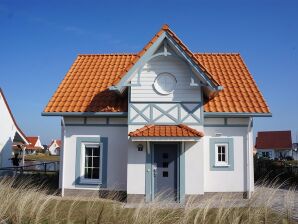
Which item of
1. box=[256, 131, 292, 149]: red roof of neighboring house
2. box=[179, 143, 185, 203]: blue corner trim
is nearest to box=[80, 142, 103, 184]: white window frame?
box=[179, 143, 185, 203]: blue corner trim

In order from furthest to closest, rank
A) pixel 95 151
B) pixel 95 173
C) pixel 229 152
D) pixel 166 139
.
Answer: pixel 95 151 → pixel 95 173 → pixel 229 152 → pixel 166 139

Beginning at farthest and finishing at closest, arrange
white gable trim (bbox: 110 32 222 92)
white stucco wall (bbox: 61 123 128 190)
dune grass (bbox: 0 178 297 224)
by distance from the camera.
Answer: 1. white stucco wall (bbox: 61 123 128 190)
2. white gable trim (bbox: 110 32 222 92)
3. dune grass (bbox: 0 178 297 224)

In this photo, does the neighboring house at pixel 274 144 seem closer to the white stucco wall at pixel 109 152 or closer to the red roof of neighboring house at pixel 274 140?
the red roof of neighboring house at pixel 274 140

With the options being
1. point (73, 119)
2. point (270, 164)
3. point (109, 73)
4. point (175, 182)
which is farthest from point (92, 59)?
point (270, 164)

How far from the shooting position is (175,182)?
14492mm

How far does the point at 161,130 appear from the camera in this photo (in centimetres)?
1416

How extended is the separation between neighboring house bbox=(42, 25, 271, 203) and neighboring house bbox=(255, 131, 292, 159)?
5706 centimetres

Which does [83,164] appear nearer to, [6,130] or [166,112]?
[166,112]

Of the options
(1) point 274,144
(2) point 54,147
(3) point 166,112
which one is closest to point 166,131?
(3) point 166,112

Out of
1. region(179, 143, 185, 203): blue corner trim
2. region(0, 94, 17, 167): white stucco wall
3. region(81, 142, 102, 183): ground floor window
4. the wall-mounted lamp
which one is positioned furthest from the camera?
region(0, 94, 17, 167): white stucco wall

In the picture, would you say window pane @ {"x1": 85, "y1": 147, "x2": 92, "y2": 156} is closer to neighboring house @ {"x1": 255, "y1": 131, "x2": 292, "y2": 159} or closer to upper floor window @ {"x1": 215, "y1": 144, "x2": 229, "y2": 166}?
upper floor window @ {"x1": 215, "y1": 144, "x2": 229, "y2": 166}

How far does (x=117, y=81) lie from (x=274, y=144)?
6207cm

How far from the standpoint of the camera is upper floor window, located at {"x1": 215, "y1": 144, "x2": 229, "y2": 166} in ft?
49.9

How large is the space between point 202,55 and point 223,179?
24.6 feet
